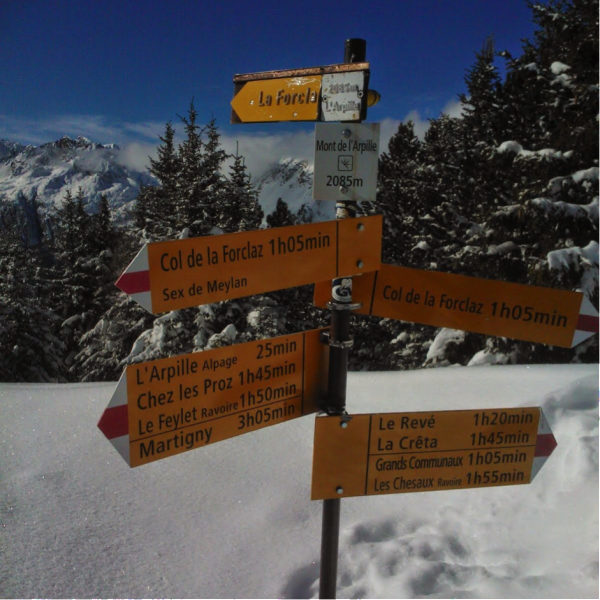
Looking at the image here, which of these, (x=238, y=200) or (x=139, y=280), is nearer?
(x=139, y=280)

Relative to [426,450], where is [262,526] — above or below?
below

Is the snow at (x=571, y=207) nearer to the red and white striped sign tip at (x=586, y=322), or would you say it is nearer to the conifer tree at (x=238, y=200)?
the red and white striped sign tip at (x=586, y=322)

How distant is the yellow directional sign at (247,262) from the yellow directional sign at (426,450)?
56cm

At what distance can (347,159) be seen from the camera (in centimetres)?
180

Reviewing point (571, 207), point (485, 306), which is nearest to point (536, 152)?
point (571, 207)

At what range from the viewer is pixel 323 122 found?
181 cm

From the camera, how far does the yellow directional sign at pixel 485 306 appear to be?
1974 millimetres

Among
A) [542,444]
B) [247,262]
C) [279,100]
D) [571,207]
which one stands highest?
[571,207]

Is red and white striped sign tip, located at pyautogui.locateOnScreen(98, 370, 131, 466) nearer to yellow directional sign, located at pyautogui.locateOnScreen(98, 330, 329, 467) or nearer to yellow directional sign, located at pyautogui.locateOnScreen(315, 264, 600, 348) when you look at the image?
yellow directional sign, located at pyautogui.locateOnScreen(98, 330, 329, 467)

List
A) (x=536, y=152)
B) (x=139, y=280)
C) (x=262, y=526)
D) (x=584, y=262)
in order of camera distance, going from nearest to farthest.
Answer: (x=139, y=280) < (x=262, y=526) < (x=584, y=262) < (x=536, y=152)

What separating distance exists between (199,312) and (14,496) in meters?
13.4

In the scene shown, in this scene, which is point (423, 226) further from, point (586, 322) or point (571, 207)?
point (586, 322)

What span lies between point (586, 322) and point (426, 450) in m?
0.85

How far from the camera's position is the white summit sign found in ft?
5.87
